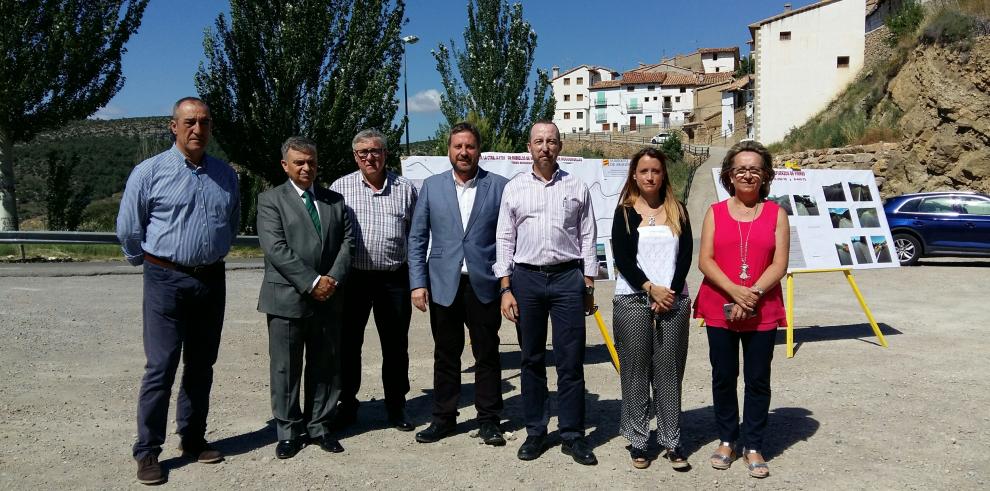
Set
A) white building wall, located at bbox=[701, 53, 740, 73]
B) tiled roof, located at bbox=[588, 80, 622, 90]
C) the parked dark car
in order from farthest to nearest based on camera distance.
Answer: white building wall, located at bbox=[701, 53, 740, 73] → tiled roof, located at bbox=[588, 80, 622, 90] → the parked dark car

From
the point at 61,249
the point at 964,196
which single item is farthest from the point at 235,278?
the point at 964,196

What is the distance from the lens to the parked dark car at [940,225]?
13977 mm

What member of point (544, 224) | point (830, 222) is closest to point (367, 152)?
point (544, 224)

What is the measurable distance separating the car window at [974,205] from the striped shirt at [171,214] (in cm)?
1504

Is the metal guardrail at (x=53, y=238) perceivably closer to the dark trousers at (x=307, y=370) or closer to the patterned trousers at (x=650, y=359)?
the dark trousers at (x=307, y=370)

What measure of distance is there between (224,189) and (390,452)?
187 centimetres

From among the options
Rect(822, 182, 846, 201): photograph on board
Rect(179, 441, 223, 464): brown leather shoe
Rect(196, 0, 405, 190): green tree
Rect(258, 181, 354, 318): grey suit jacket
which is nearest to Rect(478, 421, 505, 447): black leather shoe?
Rect(258, 181, 354, 318): grey suit jacket

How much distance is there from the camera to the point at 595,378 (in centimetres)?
616

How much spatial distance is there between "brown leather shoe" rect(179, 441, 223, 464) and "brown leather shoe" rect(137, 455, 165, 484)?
27 cm

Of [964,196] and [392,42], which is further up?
[392,42]

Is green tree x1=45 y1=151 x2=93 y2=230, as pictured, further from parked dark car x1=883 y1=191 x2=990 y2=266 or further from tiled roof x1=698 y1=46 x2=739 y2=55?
tiled roof x1=698 y1=46 x2=739 y2=55

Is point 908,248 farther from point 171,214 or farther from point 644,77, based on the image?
point 644,77

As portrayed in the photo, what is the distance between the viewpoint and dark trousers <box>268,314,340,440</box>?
166 inches

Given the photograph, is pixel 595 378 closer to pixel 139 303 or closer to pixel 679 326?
pixel 679 326
